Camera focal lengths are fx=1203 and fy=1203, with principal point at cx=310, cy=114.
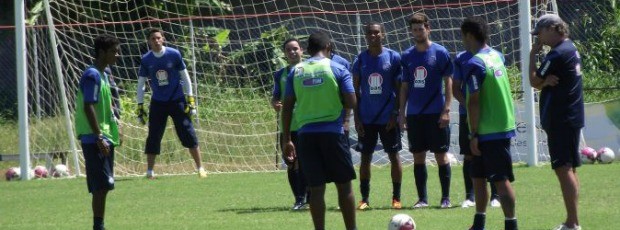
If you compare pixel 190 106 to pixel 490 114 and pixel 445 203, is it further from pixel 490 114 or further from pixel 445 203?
pixel 490 114

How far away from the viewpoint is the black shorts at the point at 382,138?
12320mm

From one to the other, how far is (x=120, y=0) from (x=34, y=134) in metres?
2.83

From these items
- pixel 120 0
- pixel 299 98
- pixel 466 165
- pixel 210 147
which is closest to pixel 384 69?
pixel 466 165


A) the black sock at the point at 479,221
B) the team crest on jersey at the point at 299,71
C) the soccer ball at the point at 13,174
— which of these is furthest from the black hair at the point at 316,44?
the soccer ball at the point at 13,174

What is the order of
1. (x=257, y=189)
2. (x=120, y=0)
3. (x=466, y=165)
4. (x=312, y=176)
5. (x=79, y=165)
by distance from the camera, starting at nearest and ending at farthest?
(x=312, y=176) < (x=466, y=165) < (x=257, y=189) < (x=79, y=165) < (x=120, y=0)

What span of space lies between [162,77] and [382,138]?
463cm

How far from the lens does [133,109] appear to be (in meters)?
Result: 18.5

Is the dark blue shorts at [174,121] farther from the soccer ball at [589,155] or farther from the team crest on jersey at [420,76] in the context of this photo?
the soccer ball at [589,155]

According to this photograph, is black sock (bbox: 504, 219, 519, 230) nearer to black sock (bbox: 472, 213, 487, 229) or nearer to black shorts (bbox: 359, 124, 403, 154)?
black sock (bbox: 472, 213, 487, 229)

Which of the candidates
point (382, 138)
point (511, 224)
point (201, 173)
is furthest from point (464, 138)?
point (201, 173)

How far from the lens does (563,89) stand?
9656 millimetres

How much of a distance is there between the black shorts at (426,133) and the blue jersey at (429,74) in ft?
0.24

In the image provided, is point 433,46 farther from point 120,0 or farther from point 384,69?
point 120,0

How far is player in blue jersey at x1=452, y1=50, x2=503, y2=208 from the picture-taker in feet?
32.5
